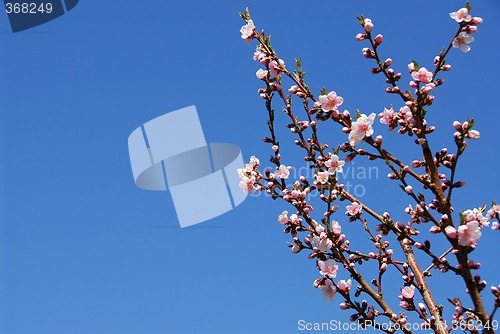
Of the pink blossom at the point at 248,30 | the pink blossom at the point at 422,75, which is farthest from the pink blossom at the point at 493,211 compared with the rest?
the pink blossom at the point at 248,30

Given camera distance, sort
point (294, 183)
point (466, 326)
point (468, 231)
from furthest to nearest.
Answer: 1. point (294, 183)
2. point (466, 326)
3. point (468, 231)

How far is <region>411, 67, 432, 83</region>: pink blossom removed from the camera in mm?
2916

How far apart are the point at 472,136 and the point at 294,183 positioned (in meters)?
1.17

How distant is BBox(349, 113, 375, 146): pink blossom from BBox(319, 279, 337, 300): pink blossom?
912 mm

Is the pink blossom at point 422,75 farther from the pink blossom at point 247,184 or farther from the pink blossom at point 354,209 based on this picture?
the pink blossom at point 247,184

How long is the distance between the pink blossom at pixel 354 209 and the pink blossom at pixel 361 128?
47cm

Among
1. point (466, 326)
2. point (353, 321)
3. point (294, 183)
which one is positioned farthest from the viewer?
point (294, 183)

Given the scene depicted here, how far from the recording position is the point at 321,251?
3180 millimetres

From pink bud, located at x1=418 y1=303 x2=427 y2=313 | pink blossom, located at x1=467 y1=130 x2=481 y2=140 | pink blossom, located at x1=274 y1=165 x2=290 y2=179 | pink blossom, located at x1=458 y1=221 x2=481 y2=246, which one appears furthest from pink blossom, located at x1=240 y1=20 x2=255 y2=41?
pink bud, located at x1=418 y1=303 x2=427 y2=313

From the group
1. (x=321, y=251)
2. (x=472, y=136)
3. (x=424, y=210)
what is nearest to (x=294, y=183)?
(x=321, y=251)

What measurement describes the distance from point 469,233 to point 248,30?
2001 millimetres

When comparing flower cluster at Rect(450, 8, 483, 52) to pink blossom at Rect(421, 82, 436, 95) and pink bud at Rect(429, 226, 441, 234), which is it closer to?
pink blossom at Rect(421, 82, 436, 95)

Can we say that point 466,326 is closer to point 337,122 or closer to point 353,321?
point 353,321

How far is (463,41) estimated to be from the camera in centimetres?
303
